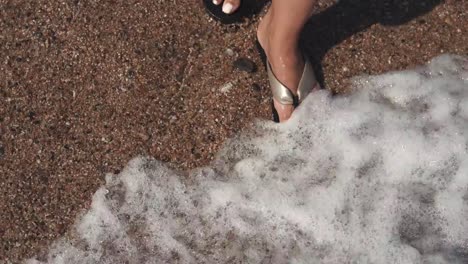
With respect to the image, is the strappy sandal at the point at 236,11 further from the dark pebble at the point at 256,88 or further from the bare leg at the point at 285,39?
the dark pebble at the point at 256,88

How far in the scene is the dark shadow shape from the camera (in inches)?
122

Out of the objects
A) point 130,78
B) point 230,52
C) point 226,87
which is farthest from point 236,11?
point 130,78

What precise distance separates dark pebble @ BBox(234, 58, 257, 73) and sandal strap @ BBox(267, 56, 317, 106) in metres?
0.14

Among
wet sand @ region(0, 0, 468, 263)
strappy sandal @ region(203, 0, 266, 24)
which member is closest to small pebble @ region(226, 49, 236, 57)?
wet sand @ region(0, 0, 468, 263)

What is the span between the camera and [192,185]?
293 cm

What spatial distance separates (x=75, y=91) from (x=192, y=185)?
2.68ft

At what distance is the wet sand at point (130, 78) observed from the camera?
2.90m

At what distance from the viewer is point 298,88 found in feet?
9.64

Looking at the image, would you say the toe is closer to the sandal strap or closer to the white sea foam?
the sandal strap

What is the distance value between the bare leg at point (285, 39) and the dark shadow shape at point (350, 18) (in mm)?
262

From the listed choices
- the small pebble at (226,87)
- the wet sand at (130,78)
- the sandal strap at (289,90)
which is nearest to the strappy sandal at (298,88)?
the sandal strap at (289,90)

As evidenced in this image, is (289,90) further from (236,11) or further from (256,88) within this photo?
(236,11)

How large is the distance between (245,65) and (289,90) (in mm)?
307

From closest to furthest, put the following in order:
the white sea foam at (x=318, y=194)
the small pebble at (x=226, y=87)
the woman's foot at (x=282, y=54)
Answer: the woman's foot at (x=282, y=54)
the white sea foam at (x=318, y=194)
the small pebble at (x=226, y=87)
